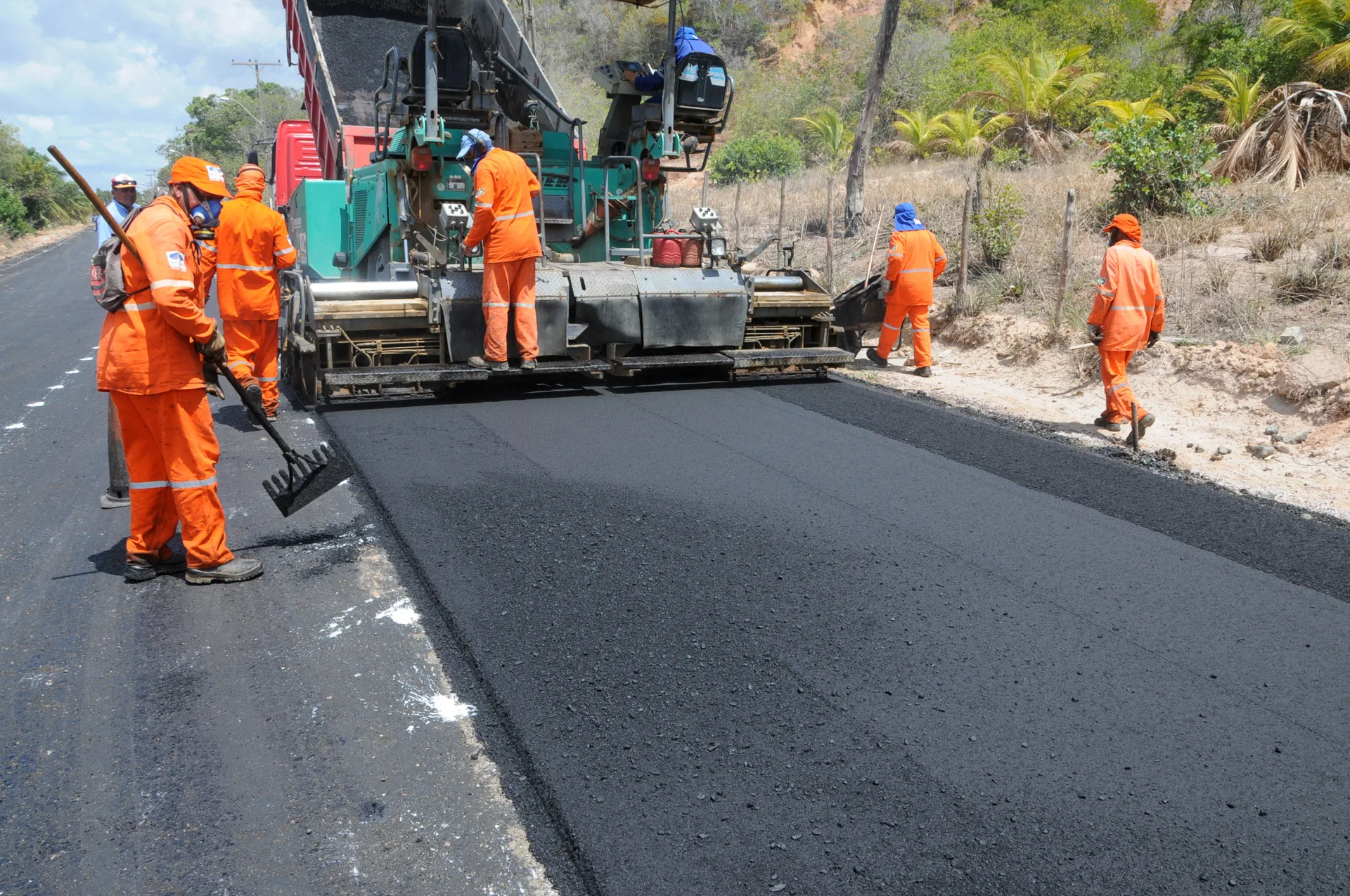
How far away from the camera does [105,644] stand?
11.2 ft

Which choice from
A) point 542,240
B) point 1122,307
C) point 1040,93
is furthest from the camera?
point 1040,93

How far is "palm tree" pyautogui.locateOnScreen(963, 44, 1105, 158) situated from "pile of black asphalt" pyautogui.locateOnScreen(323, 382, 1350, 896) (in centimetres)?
1287

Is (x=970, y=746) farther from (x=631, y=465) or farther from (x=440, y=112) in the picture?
(x=440, y=112)

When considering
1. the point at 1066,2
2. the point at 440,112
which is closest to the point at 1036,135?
the point at 1066,2

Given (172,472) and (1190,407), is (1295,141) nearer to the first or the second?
(1190,407)

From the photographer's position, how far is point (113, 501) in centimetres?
477

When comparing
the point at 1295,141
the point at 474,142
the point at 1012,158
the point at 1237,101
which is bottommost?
the point at 474,142

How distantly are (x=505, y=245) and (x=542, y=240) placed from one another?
1073 mm

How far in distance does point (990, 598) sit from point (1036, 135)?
1486 cm

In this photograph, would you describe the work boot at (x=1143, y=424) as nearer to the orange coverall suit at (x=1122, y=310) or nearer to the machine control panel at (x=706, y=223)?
the orange coverall suit at (x=1122, y=310)

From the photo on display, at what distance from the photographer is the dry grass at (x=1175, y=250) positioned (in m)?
7.92

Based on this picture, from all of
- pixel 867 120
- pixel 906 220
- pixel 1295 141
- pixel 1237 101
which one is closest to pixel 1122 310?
pixel 906 220

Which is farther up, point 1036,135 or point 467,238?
point 1036,135

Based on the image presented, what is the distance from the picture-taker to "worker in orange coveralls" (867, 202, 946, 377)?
27.0ft
